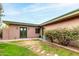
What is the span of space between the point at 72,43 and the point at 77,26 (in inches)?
62.1

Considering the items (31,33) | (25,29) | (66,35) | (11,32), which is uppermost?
(25,29)

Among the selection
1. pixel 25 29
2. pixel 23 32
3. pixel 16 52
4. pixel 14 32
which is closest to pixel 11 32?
pixel 14 32

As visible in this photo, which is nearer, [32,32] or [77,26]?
[77,26]

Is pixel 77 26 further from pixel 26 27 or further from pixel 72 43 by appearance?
pixel 26 27

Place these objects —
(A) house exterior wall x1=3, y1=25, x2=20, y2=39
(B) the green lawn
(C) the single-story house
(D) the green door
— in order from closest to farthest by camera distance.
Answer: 1. (B) the green lawn
2. (C) the single-story house
3. (A) house exterior wall x1=3, y1=25, x2=20, y2=39
4. (D) the green door

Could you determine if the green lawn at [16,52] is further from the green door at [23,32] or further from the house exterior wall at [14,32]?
the green door at [23,32]

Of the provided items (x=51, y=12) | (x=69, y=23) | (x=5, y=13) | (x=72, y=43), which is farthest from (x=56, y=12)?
(x=5, y=13)

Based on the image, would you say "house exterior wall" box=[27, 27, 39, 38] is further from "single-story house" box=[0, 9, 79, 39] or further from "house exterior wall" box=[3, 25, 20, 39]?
"house exterior wall" box=[3, 25, 20, 39]

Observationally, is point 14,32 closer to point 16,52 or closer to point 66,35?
point 66,35

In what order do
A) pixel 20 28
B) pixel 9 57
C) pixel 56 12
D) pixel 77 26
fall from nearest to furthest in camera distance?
pixel 9 57, pixel 77 26, pixel 56 12, pixel 20 28

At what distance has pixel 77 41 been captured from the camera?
9.85m

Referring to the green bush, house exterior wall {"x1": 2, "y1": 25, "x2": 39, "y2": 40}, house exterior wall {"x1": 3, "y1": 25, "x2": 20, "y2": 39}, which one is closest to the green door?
house exterior wall {"x1": 2, "y1": 25, "x2": 39, "y2": 40}

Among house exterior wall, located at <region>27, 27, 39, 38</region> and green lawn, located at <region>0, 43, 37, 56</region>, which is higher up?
house exterior wall, located at <region>27, 27, 39, 38</region>

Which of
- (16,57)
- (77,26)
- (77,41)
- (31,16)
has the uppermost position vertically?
(31,16)
